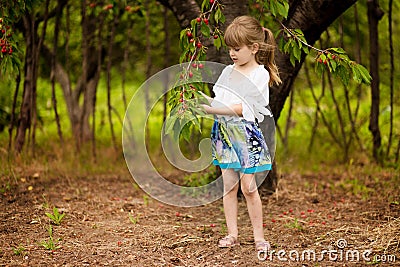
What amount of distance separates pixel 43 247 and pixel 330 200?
221cm

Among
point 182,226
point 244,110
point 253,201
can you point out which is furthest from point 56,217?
point 244,110

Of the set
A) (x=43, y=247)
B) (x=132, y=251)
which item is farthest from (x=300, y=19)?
(x=43, y=247)

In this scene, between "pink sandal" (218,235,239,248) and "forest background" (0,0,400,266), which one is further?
"forest background" (0,0,400,266)

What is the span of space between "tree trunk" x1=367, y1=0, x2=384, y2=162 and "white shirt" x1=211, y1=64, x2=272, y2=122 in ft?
7.74

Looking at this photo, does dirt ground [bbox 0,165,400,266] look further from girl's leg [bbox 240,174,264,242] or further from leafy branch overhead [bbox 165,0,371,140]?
leafy branch overhead [bbox 165,0,371,140]

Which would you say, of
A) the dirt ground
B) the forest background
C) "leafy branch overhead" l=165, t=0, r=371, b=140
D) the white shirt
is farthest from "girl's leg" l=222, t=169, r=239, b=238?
the forest background

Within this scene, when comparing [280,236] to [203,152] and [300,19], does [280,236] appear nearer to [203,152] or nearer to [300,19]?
[203,152]

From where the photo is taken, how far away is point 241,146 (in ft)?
10.0

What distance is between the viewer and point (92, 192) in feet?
14.7

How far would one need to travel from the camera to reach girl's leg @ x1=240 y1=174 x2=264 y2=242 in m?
3.08

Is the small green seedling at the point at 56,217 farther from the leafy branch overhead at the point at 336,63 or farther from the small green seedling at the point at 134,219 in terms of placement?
the leafy branch overhead at the point at 336,63

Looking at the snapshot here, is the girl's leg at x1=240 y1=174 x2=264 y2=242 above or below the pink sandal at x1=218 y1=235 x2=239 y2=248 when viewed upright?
above

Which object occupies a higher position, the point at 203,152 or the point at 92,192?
the point at 203,152

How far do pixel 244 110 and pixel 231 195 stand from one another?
0.52 m
